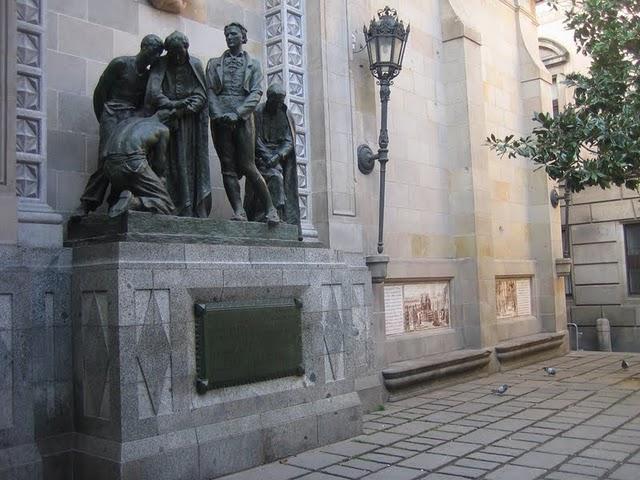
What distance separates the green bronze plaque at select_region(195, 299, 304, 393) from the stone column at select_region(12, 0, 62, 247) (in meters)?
1.72

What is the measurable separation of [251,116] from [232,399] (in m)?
3.02

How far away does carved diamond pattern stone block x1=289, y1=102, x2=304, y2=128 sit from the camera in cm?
949

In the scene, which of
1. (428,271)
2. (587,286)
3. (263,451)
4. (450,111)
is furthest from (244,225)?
(587,286)

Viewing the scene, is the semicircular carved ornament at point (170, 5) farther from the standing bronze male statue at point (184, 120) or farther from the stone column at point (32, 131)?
the stone column at point (32, 131)

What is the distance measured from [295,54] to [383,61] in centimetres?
144

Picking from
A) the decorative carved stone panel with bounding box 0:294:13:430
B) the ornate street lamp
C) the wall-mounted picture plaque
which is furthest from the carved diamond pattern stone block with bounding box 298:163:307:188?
the decorative carved stone panel with bounding box 0:294:13:430

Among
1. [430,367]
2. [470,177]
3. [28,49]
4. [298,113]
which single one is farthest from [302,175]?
[470,177]

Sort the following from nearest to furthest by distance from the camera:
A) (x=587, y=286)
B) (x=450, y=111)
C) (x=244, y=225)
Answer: (x=244, y=225) < (x=450, y=111) < (x=587, y=286)

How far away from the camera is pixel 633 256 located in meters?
19.4

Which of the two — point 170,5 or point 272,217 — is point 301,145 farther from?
point 170,5

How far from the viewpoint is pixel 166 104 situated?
664 centimetres

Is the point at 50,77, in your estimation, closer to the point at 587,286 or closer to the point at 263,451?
the point at 263,451

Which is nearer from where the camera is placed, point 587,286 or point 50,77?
point 50,77

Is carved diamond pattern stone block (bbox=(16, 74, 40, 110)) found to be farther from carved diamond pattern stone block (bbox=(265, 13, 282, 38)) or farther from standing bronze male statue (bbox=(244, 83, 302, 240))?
carved diamond pattern stone block (bbox=(265, 13, 282, 38))
